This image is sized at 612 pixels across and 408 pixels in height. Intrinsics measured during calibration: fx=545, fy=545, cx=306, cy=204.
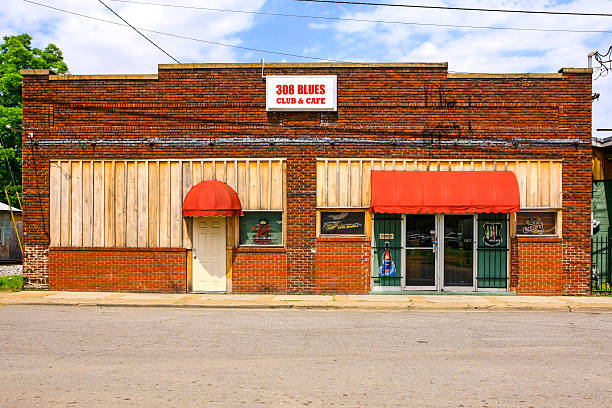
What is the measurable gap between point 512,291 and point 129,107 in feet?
39.2

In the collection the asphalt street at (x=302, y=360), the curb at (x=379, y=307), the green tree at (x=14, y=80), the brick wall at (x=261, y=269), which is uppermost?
the green tree at (x=14, y=80)

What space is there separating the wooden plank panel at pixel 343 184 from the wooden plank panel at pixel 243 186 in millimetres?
2609

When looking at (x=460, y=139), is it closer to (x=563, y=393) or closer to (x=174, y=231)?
(x=174, y=231)

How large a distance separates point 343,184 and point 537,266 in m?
5.90

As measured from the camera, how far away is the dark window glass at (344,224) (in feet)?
50.2

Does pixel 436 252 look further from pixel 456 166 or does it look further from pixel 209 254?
pixel 209 254

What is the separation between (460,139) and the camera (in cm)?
1526

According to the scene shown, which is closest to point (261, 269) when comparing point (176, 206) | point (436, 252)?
point (176, 206)

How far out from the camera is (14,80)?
31.3 metres

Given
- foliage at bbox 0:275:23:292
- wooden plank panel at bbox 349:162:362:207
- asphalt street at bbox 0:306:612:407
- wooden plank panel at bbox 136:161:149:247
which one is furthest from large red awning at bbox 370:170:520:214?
foliage at bbox 0:275:23:292

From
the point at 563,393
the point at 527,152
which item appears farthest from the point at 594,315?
the point at 563,393

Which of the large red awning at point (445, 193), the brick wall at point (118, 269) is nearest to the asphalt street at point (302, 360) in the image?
the brick wall at point (118, 269)

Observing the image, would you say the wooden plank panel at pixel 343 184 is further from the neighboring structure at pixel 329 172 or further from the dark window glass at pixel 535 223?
the dark window glass at pixel 535 223

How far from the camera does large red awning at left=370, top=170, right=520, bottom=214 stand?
14594 millimetres
